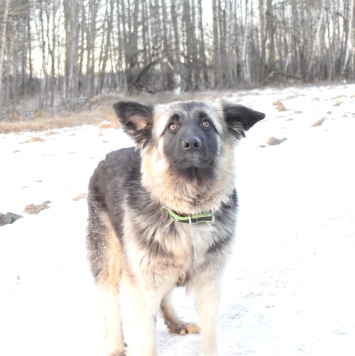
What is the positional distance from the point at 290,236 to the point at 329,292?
4.37 feet

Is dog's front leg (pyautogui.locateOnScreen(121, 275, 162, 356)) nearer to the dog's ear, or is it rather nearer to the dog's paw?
the dog's paw

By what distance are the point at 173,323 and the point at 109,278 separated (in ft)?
1.89

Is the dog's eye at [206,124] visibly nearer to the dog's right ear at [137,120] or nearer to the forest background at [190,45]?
the dog's right ear at [137,120]

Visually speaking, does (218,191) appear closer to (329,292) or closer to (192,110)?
(192,110)

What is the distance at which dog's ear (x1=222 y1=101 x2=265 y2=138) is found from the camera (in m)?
3.48

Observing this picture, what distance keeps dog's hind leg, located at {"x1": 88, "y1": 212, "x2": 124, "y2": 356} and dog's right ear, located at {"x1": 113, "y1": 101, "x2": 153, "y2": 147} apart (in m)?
0.72

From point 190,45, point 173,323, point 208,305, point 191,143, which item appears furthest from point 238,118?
point 190,45

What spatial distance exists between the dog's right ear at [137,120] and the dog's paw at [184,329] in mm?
1362

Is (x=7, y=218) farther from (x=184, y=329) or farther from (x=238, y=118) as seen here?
(x=238, y=118)

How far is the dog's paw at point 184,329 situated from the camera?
12.1 ft

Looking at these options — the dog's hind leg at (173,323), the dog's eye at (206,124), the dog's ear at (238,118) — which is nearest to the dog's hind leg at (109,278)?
the dog's hind leg at (173,323)

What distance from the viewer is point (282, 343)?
3.29 meters

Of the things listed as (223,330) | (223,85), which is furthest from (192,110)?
(223,85)

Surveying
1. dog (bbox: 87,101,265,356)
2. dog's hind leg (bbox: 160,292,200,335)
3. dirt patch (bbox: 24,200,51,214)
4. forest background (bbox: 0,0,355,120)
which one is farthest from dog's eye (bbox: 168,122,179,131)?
forest background (bbox: 0,0,355,120)
